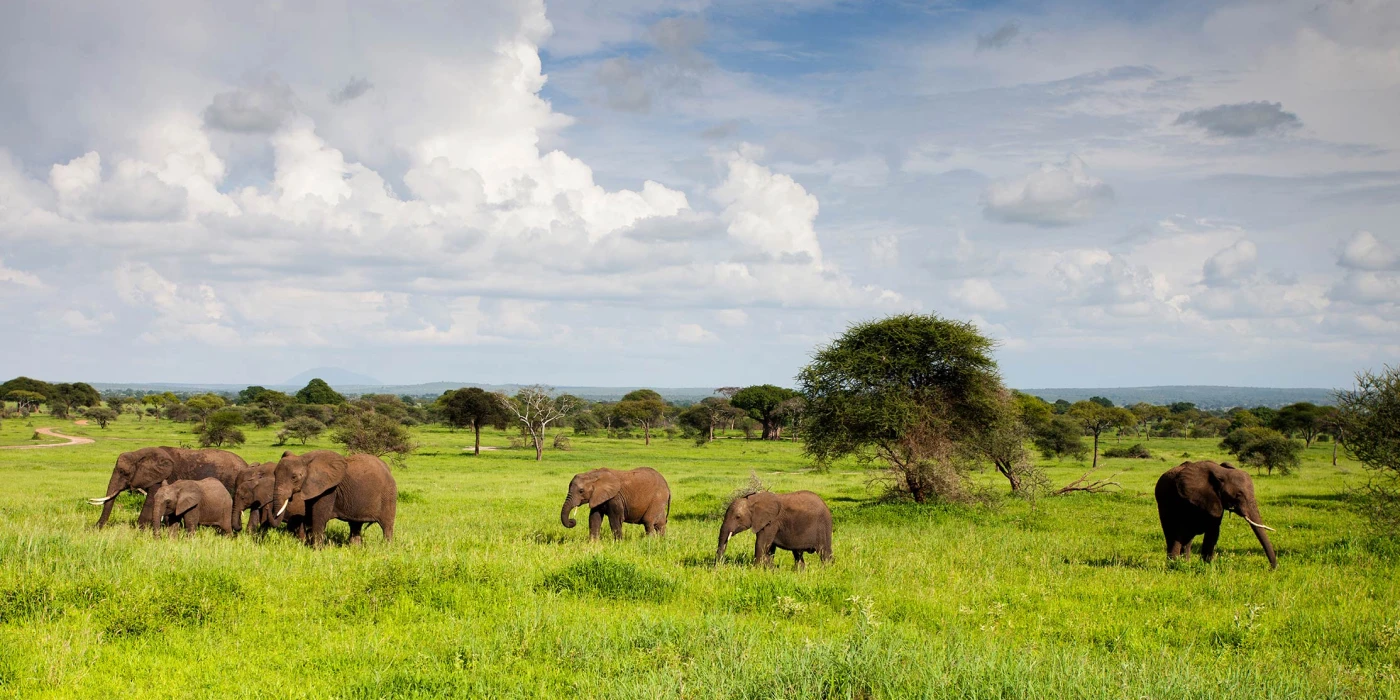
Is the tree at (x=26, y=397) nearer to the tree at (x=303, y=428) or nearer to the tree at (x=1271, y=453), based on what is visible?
the tree at (x=303, y=428)

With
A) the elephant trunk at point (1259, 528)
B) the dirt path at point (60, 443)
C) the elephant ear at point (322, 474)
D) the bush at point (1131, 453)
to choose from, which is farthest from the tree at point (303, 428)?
the elephant trunk at point (1259, 528)

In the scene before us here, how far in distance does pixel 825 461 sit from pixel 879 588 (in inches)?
632

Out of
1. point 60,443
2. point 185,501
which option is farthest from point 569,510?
point 60,443

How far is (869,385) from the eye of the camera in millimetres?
27656

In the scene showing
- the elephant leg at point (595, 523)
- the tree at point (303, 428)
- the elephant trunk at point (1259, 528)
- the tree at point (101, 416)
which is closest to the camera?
the elephant trunk at point (1259, 528)

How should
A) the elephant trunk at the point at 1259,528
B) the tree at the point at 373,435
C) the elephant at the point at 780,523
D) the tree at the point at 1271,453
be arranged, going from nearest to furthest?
1. the elephant at the point at 780,523
2. the elephant trunk at the point at 1259,528
3. the tree at the point at 1271,453
4. the tree at the point at 373,435

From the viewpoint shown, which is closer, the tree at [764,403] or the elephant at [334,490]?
the elephant at [334,490]

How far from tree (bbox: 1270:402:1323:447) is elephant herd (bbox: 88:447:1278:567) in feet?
250

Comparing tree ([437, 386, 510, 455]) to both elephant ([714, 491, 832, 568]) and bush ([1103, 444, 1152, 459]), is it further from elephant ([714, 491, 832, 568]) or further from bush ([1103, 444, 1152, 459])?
elephant ([714, 491, 832, 568])

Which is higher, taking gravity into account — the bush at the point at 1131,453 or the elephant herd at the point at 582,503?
the elephant herd at the point at 582,503

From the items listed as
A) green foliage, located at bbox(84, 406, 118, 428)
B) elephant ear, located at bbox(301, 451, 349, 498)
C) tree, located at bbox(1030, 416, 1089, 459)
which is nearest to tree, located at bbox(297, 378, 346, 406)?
green foliage, located at bbox(84, 406, 118, 428)

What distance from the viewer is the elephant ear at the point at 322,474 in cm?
1600

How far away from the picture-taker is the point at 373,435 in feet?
171

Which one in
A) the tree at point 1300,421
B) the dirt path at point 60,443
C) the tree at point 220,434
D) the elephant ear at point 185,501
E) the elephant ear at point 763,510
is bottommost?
the dirt path at point 60,443
